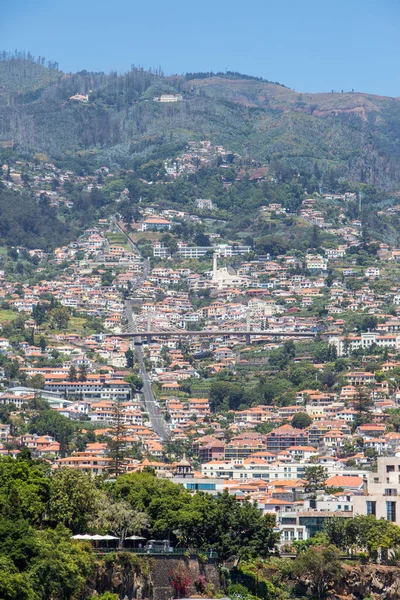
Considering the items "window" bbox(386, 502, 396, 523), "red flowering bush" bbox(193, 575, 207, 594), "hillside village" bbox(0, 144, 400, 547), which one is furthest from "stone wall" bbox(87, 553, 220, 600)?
"window" bbox(386, 502, 396, 523)

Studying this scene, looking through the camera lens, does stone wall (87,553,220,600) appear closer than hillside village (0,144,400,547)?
Yes

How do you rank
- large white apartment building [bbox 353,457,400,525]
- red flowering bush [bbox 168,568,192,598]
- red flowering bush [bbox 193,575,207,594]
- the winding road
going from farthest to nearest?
the winding road, large white apartment building [bbox 353,457,400,525], red flowering bush [bbox 193,575,207,594], red flowering bush [bbox 168,568,192,598]

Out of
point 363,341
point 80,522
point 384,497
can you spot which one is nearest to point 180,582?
point 80,522

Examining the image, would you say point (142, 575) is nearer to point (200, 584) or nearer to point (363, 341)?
point (200, 584)

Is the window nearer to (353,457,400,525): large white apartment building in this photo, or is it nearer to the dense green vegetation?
(353,457,400,525): large white apartment building

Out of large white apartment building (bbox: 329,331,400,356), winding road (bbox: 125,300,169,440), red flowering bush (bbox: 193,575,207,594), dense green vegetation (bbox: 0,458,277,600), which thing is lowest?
red flowering bush (bbox: 193,575,207,594)

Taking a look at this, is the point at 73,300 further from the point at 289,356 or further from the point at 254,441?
the point at 254,441

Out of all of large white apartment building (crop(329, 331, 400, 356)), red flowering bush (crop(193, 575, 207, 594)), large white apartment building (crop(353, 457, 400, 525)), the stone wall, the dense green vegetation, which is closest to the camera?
the dense green vegetation

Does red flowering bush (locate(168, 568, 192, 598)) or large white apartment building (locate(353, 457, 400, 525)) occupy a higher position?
large white apartment building (locate(353, 457, 400, 525))
